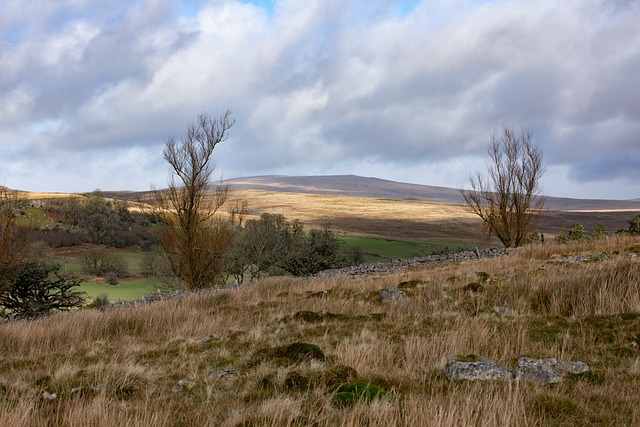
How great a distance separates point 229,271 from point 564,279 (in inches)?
949

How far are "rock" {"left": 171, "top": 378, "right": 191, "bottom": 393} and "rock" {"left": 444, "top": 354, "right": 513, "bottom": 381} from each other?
2776 mm

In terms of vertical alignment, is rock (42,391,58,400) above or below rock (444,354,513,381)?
below

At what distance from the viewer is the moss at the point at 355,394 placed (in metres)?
3.71

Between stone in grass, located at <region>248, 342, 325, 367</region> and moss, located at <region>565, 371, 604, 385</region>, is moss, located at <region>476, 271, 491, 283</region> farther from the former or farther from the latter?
moss, located at <region>565, 371, 604, 385</region>

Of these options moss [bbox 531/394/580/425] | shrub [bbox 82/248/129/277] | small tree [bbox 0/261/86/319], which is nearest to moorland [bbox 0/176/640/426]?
moss [bbox 531/394/580/425]

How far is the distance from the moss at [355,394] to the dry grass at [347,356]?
8 centimetres

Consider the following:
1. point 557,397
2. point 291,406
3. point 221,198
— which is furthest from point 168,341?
point 221,198

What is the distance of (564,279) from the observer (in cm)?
842

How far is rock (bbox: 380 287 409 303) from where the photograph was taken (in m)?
9.59

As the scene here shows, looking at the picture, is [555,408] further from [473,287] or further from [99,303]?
[99,303]

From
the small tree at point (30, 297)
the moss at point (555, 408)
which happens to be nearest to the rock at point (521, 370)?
the moss at point (555, 408)

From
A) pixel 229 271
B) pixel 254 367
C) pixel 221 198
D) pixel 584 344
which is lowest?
pixel 229 271

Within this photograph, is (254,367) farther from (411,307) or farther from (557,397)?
(411,307)

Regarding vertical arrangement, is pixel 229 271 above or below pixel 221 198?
below
